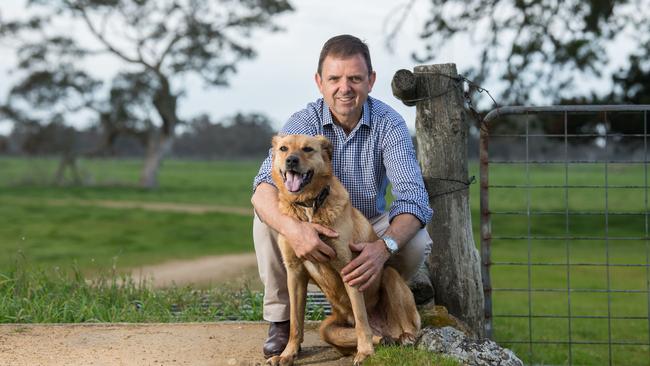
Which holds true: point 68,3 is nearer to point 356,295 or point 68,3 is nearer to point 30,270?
point 30,270

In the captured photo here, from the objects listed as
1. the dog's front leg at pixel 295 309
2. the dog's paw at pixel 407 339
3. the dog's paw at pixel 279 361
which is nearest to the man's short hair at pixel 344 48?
the dog's front leg at pixel 295 309

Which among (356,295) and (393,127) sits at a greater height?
(393,127)

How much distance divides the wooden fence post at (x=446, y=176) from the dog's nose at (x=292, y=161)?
5.24 ft

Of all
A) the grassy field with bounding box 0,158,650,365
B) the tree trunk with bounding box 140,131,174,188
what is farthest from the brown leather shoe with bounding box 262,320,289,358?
the tree trunk with bounding box 140,131,174,188

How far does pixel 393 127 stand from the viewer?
4598 mm

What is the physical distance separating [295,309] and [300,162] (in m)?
0.86

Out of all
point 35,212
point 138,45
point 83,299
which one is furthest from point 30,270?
point 138,45

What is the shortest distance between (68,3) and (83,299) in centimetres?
2737

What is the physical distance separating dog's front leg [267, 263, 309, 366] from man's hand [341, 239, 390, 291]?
27 cm

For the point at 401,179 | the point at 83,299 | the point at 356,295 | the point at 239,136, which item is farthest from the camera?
the point at 239,136

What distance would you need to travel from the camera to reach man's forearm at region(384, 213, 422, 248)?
424 cm

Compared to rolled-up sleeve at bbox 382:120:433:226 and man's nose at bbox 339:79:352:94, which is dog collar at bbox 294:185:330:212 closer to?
rolled-up sleeve at bbox 382:120:433:226

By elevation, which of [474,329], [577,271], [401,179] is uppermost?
[401,179]

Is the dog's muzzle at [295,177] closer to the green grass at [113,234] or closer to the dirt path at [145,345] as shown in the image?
the dirt path at [145,345]
